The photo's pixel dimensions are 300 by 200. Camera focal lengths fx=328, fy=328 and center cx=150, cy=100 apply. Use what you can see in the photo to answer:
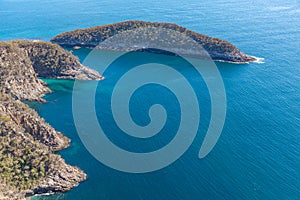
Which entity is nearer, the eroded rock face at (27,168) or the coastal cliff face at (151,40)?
the eroded rock face at (27,168)

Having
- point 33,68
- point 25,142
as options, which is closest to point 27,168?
point 25,142

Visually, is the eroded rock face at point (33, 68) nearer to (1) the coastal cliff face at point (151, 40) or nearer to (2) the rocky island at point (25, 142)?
(2) the rocky island at point (25, 142)

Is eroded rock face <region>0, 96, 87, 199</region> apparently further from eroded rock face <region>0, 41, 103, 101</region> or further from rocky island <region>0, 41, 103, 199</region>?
eroded rock face <region>0, 41, 103, 101</region>

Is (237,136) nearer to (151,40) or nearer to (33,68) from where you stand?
(33,68)

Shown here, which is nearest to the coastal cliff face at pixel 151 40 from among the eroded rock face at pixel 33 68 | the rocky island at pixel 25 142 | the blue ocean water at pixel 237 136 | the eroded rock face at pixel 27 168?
the blue ocean water at pixel 237 136

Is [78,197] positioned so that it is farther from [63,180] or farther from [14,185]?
[14,185]

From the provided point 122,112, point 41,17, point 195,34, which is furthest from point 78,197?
point 41,17
